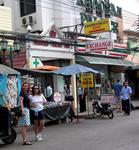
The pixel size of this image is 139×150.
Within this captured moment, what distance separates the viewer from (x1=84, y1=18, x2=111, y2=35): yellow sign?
1062 inches

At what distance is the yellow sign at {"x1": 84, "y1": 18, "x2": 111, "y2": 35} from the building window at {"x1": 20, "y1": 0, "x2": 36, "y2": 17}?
5785mm

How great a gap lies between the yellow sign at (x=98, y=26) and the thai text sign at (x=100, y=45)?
45.0 inches

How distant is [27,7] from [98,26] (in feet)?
25.6

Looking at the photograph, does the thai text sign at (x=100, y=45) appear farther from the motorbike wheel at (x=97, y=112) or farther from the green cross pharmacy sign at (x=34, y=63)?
the motorbike wheel at (x=97, y=112)

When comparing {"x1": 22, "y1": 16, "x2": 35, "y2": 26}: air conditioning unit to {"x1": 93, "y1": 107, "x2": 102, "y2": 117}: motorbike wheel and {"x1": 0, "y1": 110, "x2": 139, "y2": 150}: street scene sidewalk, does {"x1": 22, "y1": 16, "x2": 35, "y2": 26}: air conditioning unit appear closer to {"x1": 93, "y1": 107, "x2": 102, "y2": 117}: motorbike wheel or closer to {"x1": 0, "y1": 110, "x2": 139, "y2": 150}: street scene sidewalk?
{"x1": 93, "y1": 107, "x2": 102, "y2": 117}: motorbike wheel

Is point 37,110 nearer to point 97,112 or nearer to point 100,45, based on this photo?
point 97,112

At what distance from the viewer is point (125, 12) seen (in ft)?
125

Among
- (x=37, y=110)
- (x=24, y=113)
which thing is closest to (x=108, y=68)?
(x=37, y=110)

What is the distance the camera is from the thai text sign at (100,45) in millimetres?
25875

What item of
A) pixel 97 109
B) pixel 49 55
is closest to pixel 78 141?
pixel 97 109

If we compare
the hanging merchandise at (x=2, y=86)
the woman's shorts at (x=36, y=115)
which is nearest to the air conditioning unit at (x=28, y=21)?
the hanging merchandise at (x=2, y=86)

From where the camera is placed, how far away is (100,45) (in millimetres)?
26203

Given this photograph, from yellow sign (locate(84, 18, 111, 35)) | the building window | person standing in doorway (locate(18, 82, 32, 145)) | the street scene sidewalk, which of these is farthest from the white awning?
person standing in doorway (locate(18, 82, 32, 145))

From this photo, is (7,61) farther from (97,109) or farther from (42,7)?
(42,7)
